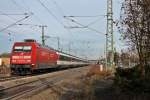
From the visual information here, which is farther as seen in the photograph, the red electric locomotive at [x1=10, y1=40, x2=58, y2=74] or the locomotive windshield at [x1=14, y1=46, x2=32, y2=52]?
the locomotive windshield at [x1=14, y1=46, x2=32, y2=52]

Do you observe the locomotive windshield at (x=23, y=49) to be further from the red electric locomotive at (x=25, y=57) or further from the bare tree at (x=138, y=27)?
the bare tree at (x=138, y=27)

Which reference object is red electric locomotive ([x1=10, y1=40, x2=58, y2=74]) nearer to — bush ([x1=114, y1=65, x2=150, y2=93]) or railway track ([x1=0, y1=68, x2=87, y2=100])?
railway track ([x1=0, y1=68, x2=87, y2=100])

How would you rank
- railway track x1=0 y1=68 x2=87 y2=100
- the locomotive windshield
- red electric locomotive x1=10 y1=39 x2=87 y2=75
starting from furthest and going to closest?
the locomotive windshield < red electric locomotive x1=10 y1=39 x2=87 y2=75 < railway track x1=0 y1=68 x2=87 y2=100

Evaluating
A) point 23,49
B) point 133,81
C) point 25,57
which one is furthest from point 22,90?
point 23,49

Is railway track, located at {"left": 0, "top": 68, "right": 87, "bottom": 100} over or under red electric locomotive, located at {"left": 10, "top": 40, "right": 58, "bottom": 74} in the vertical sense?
under

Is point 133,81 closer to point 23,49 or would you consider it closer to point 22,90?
point 22,90

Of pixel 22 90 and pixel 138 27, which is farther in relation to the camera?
pixel 22 90

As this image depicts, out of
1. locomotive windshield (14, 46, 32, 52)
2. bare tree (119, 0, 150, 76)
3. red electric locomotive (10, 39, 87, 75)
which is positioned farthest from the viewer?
locomotive windshield (14, 46, 32, 52)

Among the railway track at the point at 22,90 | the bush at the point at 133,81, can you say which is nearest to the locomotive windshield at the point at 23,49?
the railway track at the point at 22,90

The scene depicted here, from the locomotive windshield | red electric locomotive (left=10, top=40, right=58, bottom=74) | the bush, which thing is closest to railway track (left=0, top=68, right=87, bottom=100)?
the bush

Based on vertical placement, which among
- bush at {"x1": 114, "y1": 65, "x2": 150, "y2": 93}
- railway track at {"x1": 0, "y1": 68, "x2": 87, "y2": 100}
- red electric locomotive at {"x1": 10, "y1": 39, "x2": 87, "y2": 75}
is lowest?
railway track at {"x1": 0, "y1": 68, "x2": 87, "y2": 100}

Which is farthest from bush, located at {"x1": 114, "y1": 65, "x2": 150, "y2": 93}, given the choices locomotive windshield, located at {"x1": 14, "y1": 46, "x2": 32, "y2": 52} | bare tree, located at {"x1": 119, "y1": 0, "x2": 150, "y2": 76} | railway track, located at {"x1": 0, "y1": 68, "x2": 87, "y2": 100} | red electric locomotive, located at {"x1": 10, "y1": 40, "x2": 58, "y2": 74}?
locomotive windshield, located at {"x1": 14, "y1": 46, "x2": 32, "y2": 52}

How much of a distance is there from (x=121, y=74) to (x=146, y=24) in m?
4.77

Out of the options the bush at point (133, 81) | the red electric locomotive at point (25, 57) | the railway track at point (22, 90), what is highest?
the red electric locomotive at point (25, 57)
